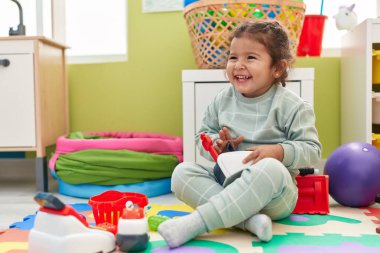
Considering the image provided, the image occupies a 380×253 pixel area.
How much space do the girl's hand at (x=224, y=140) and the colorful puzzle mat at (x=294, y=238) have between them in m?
0.22

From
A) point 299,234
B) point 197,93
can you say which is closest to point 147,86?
point 197,93

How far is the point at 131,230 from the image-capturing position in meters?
0.90

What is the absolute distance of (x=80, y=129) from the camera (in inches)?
87.4

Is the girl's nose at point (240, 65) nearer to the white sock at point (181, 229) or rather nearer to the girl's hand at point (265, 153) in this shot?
the girl's hand at point (265, 153)

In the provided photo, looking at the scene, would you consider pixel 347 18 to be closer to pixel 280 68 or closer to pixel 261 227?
pixel 280 68

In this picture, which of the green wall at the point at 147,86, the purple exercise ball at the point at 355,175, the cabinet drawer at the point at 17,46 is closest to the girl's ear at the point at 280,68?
the purple exercise ball at the point at 355,175

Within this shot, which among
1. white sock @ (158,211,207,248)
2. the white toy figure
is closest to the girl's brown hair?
white sock @ (158,211,207,248)

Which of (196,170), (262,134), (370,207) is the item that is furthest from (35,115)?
(370,207)

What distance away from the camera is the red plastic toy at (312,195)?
127cm

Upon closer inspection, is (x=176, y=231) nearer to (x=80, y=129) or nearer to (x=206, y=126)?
(x=206, y=126)

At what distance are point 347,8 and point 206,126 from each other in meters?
1.04

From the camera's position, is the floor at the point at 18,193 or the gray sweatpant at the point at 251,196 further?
the floor at the point at 18,193

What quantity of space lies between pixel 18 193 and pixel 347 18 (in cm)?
155

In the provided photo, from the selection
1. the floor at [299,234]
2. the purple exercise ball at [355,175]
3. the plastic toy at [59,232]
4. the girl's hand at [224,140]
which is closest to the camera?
the plastic toy at [59,232]
